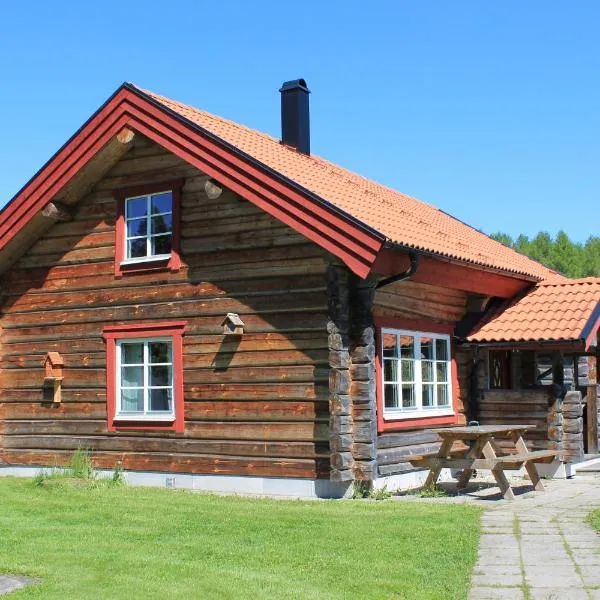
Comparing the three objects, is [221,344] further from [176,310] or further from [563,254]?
[563,254]

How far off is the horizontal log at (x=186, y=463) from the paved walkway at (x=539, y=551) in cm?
259

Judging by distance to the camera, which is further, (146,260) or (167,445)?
(146,260)

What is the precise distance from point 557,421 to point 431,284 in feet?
10.0

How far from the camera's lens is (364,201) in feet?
50.3

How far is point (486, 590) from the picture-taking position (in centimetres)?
718

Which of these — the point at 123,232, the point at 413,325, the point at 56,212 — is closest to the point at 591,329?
the point at 413,325

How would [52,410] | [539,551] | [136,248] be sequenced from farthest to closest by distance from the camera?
1. [52,410]
2. [136,248]
3. [539,551]

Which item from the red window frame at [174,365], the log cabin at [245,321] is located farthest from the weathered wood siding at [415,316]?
the red window frame at [174,365]

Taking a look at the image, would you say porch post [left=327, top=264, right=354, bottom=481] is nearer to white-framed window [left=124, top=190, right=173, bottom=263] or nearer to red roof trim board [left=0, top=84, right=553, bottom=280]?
red roof trim board [left=0, top=84, right=553, bottom=280]

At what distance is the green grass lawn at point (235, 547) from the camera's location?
728cm

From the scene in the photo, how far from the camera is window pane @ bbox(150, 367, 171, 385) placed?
1481 cm

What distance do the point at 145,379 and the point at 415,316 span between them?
176 inches

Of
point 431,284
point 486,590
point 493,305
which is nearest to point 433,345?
point 431,284

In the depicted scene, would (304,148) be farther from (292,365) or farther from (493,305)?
(292,365)
